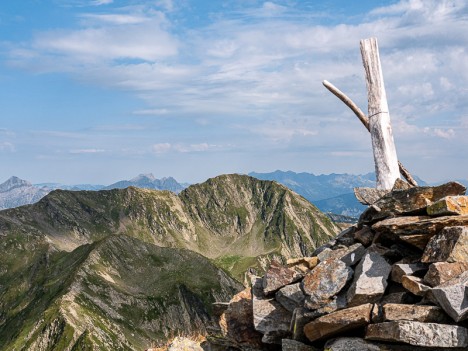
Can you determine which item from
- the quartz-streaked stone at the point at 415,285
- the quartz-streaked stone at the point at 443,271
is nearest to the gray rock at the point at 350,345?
the quartz-streaked stone at the point at 415,285

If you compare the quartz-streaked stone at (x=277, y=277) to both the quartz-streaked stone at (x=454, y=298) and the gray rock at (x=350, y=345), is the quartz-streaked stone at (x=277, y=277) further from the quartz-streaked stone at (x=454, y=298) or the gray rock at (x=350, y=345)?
the quartz-streaked stone at (x=454, y=298)

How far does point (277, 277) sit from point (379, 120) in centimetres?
689

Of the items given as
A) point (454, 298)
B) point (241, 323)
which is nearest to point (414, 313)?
point (454, 298)

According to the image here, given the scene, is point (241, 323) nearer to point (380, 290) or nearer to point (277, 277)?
point (277, 277)

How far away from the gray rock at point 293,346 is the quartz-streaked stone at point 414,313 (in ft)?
7.75

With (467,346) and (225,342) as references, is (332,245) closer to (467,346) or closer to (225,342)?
(225,342)

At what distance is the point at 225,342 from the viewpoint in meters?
15.3

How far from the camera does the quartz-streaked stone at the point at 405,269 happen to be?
11.2m

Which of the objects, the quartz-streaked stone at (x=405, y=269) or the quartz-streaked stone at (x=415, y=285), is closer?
the quartz-streaked stone at (x=415, y=285)

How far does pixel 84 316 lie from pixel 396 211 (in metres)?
196

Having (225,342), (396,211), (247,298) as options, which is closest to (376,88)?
(396,211)

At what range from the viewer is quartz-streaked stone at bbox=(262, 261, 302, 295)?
549 inches

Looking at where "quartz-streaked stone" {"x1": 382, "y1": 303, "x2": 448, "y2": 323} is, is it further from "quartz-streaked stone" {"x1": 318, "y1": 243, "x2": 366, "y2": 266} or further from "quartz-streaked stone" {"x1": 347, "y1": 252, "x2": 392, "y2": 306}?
"quartz-streaked stone" {"x1": 318, "y1": 243, "x2": 366, "y2": 266}

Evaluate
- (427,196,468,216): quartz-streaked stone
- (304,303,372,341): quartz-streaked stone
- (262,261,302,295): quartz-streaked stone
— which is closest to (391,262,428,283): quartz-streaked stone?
(304,303,372,341): quartz-streaked stone
